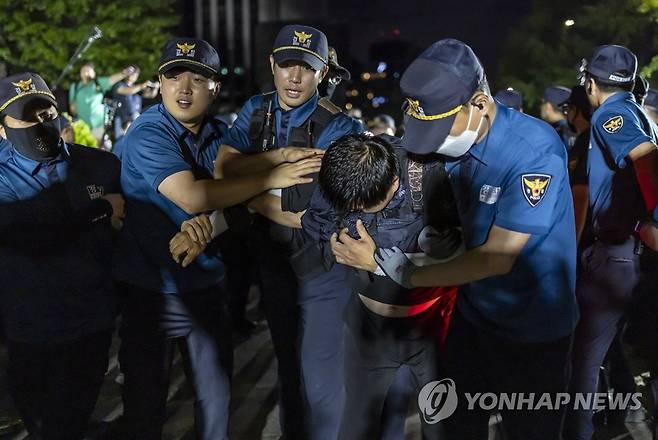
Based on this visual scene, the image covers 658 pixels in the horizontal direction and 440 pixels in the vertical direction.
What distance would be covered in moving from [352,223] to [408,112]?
0.47 metres

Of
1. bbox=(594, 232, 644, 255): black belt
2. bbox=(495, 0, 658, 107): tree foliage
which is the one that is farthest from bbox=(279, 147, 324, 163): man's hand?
bbox=(495, 0, 658, 107): tree foliage

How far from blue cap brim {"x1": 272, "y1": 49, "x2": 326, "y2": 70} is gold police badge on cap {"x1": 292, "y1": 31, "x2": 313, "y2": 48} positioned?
0.04 m

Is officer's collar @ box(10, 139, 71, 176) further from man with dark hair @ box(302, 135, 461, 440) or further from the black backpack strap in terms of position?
man with dark hair @ box(302, 135, 461, 440)

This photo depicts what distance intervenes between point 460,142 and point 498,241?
380 mm

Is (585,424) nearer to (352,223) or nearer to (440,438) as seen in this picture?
(440,438)

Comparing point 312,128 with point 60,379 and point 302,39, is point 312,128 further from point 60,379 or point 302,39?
point 60,379

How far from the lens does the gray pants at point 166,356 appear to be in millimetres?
3344

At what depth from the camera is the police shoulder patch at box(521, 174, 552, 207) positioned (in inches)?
98.0

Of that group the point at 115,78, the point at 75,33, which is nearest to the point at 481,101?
the point at 115,78

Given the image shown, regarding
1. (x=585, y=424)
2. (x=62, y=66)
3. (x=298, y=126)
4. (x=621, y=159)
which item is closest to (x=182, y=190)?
(x=298, y=126)

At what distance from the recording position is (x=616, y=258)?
12.5ft

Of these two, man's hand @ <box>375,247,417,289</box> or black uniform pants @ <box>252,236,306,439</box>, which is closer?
man's hand @ <box>375,247,417,289</box>

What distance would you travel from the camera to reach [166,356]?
3.39 meters

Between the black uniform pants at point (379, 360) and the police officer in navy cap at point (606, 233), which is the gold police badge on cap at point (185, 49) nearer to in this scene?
the black uniform pants at point (379, 360)
